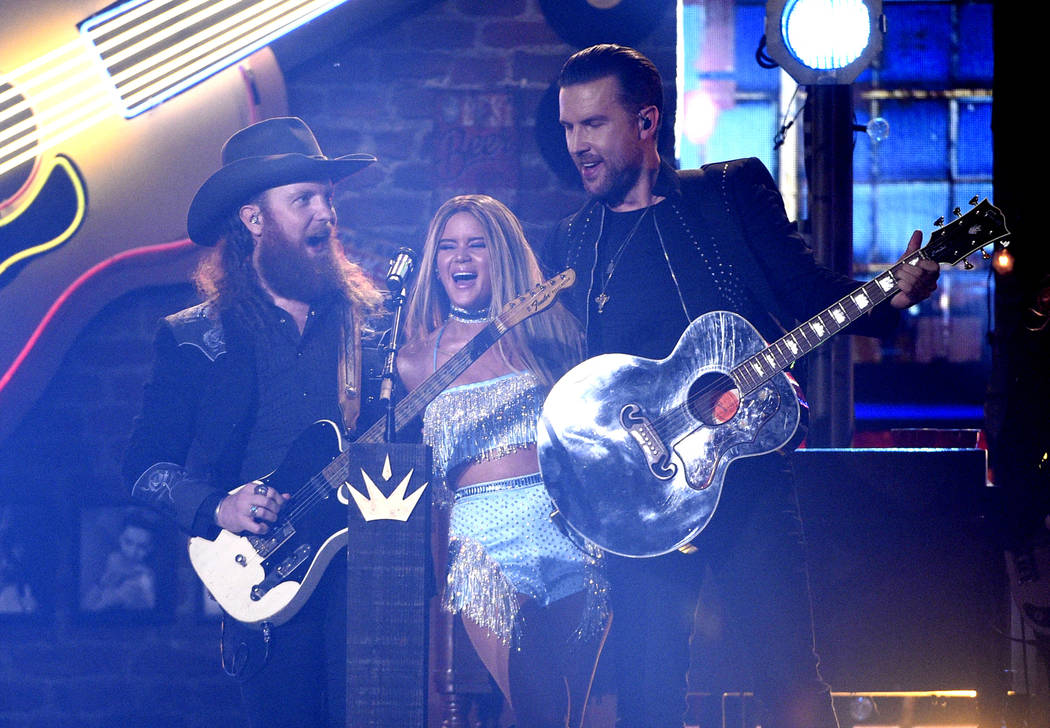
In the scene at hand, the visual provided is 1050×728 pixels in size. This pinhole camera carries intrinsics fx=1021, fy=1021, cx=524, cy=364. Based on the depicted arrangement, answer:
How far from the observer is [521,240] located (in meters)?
2.98

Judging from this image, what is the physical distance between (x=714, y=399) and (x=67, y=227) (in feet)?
6.67

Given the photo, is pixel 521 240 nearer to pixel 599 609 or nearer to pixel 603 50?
pixel 603 50

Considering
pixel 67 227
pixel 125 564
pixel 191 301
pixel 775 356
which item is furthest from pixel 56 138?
pixel 775 356

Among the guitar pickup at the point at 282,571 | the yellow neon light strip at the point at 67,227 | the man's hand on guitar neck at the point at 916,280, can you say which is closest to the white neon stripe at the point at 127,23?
the yellow neon light strip at the point at 67,227

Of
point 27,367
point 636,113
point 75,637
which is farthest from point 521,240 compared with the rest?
point 75,637

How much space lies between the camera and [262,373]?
2.81m

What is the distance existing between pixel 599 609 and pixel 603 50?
61.6 inches

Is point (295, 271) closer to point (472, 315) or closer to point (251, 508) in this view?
point (472, 315)

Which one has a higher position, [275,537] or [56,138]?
[56,138]

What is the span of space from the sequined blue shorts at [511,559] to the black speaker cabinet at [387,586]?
0.70 meters

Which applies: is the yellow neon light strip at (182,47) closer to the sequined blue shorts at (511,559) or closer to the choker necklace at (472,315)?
the choker necklace at (472,315)

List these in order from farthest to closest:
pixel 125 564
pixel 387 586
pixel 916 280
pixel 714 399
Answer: pixel 125 564, pixel 714 399, pixel 916 280, pixel 387 586

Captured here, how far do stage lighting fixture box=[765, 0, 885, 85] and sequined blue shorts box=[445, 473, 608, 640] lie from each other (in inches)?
59.1

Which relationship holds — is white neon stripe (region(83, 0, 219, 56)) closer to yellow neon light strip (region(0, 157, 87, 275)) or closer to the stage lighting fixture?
yellow neon light strip (region(0, 157, 87, 275))
